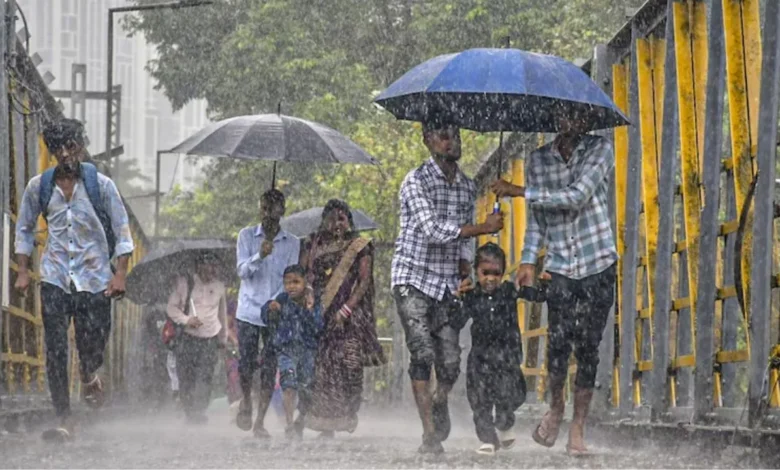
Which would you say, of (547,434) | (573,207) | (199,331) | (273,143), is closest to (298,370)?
(273,143)

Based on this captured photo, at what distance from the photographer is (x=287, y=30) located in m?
31.8

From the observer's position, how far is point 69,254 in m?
9.35

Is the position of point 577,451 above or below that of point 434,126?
below

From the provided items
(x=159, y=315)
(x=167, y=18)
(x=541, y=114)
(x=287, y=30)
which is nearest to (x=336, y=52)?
(x=287, y=30)

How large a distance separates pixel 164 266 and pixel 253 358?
608cm

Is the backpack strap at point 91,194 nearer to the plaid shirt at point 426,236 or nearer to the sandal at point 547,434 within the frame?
the plaid shirt at point 426,236

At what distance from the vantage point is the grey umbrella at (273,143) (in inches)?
466

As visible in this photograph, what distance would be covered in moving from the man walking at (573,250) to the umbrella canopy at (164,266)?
24.5ft

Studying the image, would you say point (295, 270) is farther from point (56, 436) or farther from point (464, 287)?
point (464, 287)

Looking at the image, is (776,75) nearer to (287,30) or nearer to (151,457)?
(151,457)

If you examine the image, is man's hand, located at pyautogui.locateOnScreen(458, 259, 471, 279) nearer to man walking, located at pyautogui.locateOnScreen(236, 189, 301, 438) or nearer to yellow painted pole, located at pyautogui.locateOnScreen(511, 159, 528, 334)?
man walking, located at pyautogui.locateOnScreen(236, 189, 301, 438)

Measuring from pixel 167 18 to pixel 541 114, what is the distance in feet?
83.6

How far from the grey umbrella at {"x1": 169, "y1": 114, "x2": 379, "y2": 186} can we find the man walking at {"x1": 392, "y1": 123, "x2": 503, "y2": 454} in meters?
2.97

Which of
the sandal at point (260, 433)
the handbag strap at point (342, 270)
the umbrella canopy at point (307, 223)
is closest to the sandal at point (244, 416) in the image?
the sandal at point (260, 433)
